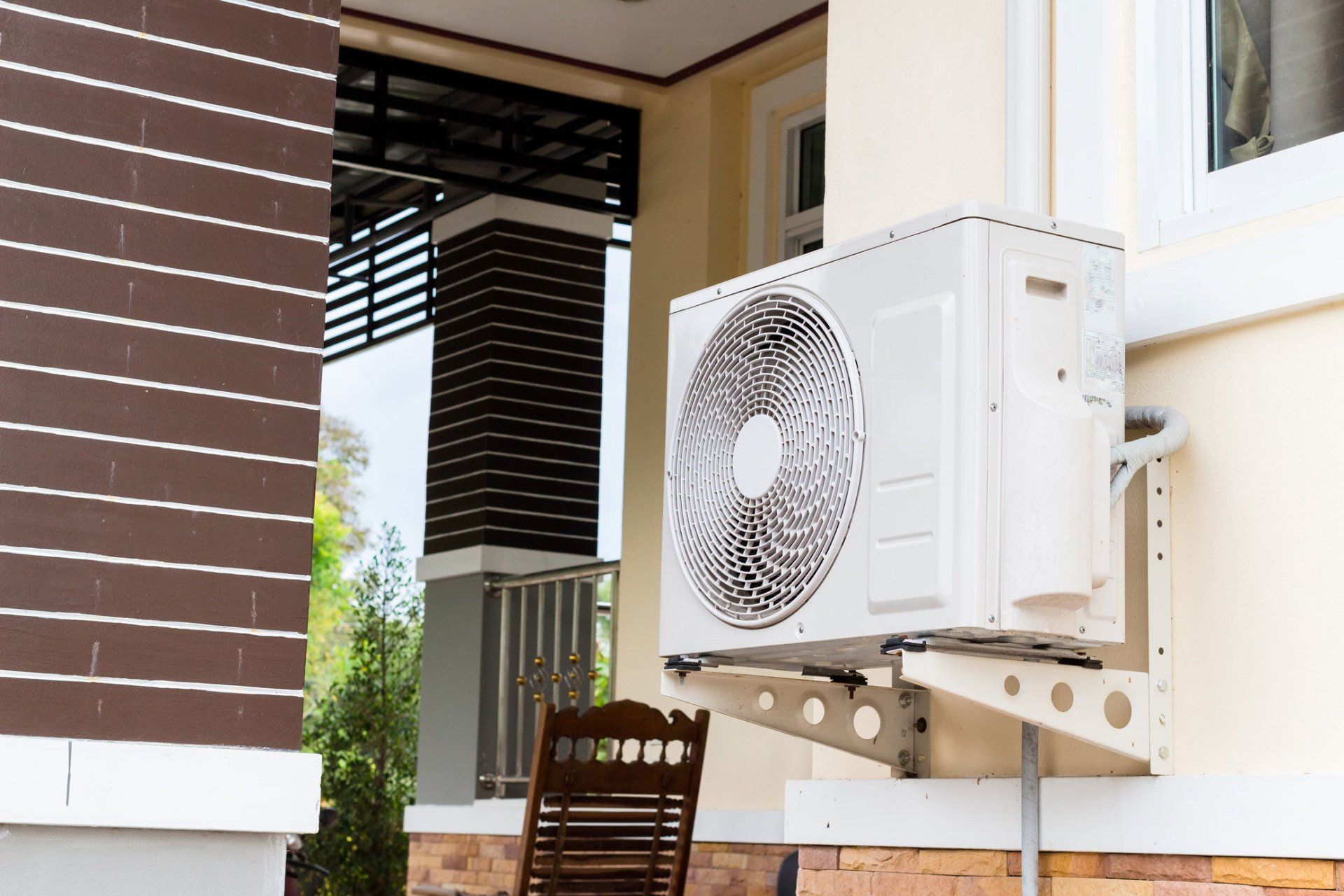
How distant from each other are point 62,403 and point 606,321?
4.92 metres

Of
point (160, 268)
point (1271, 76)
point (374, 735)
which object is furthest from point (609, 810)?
point (374, 735)

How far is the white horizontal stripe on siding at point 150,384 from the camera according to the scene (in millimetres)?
2562

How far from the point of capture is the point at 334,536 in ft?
75.9

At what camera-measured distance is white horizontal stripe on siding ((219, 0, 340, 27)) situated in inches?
113

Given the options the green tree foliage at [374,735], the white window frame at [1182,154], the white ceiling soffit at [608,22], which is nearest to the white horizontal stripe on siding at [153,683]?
the white window frame at [1182,154]

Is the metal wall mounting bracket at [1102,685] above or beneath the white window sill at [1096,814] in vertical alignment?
above

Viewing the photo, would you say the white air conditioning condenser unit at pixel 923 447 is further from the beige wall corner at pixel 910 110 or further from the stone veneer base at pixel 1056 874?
the beige wall corner at pixel 910 110

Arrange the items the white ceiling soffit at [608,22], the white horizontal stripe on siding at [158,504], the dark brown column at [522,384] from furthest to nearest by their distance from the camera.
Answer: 1. the dark brown column at [522,384]
2. the white ceiling soffit at [608,22]
3. the white horizontal stripe on siding at [158,504]

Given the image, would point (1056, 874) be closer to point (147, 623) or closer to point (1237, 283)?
point (1237, 283)

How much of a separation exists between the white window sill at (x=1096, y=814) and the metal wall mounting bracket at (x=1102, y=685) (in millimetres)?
65

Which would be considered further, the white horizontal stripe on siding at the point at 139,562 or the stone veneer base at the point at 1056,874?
the white horizontal stripe on siding at the point at 139,562

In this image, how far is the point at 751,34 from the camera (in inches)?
251

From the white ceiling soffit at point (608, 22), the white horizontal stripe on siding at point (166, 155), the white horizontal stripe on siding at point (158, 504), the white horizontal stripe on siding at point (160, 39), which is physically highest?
the white ceiling soffit at point (608, 22)

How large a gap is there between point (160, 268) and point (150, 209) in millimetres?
102
